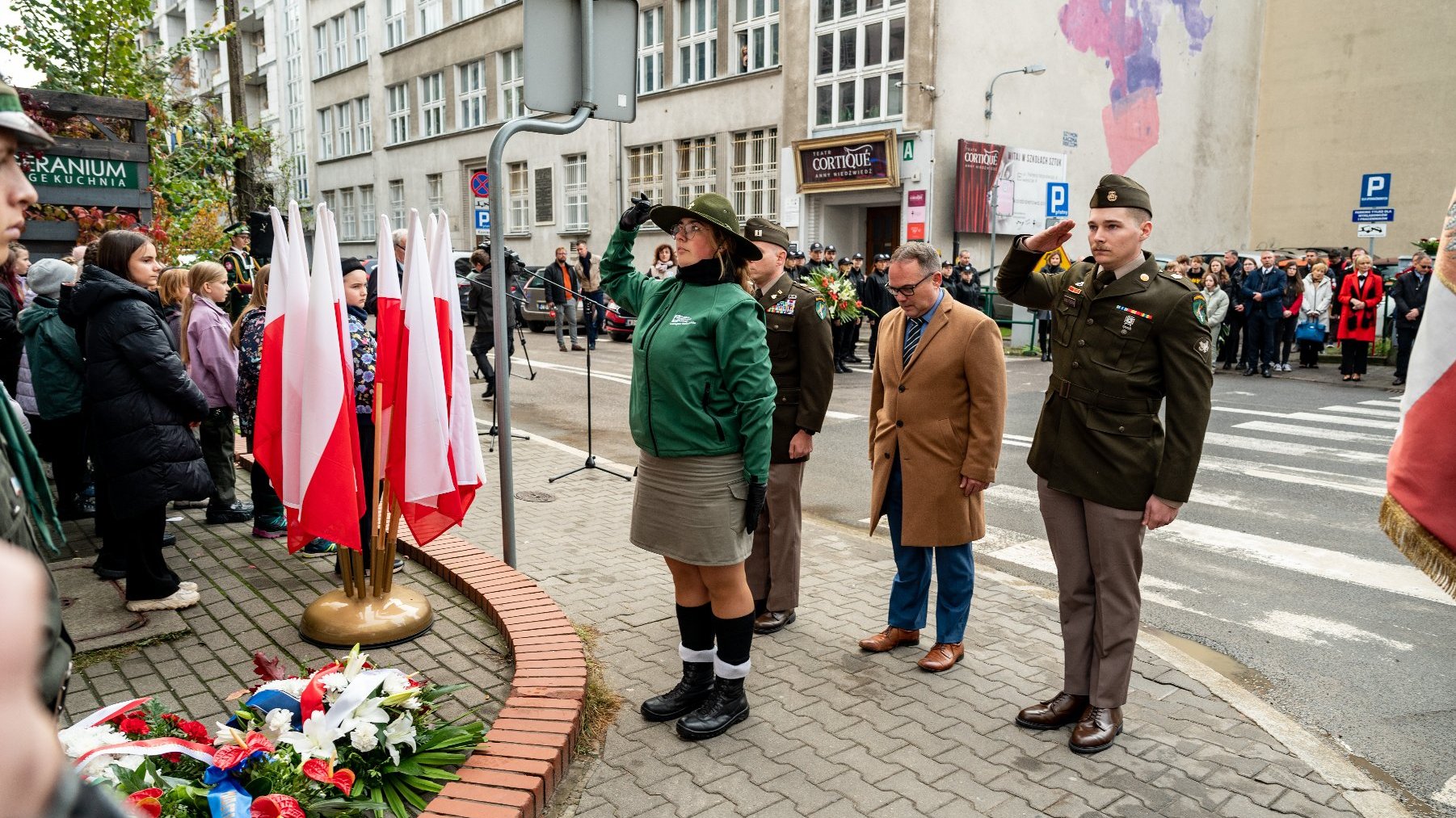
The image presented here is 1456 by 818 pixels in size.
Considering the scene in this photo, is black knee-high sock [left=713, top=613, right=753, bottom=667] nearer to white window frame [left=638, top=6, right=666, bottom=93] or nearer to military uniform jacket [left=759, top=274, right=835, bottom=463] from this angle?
military uniform jacket [left=759, top=274, right=835, bottom=463]

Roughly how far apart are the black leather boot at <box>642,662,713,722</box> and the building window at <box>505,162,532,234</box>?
3444cm

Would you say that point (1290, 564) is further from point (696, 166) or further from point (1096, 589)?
point (696, 166)


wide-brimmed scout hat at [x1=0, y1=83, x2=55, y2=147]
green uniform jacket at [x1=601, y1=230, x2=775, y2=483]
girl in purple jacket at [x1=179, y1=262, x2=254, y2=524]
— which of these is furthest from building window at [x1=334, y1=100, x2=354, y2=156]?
wide-brimmed scout hat at [x1=0, y1=83, x2=55, y2=147]

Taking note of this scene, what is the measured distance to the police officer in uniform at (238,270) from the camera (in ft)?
34.4

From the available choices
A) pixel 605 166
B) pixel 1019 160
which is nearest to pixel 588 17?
pixel 1019 160

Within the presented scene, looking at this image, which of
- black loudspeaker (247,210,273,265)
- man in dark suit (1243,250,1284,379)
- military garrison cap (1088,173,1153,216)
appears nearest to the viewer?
military garrison cap (1088,173,1153,216)

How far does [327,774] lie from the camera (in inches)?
114

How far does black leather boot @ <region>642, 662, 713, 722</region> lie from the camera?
3.98m

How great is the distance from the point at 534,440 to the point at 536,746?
286 inches


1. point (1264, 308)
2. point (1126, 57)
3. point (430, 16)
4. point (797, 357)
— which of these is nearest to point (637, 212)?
point (797, 357)

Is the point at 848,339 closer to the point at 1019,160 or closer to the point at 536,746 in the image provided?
the point at 1019,160

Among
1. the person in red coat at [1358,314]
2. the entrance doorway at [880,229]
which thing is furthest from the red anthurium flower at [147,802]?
the entrance doorway at [880,229]

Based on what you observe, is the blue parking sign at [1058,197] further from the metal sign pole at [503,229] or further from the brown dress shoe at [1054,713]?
the brown dress shoe at [1054,713]

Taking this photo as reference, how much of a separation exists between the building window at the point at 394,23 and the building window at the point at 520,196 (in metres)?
10.2
